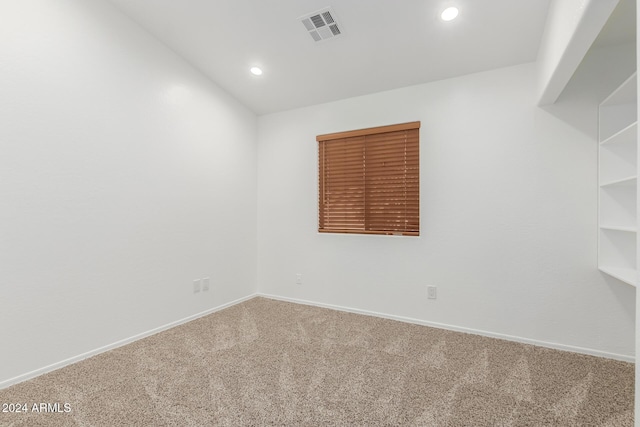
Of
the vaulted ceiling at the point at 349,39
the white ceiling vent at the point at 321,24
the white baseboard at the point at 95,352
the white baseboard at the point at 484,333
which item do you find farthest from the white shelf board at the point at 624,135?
the white baseboard at the point at 95,352

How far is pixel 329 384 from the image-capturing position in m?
1.71

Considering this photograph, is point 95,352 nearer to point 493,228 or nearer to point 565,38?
point 493,228

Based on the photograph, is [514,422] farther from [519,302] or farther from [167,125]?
[167,125]

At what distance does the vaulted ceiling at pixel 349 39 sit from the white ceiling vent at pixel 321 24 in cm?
4

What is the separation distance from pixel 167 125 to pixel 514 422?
3.34m

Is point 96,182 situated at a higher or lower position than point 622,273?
higher

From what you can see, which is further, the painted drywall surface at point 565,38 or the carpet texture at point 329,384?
the carpet texture at point 329,384

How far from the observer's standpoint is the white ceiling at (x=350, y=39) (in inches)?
80.3

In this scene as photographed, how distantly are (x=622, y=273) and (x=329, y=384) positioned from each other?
2.17 metres

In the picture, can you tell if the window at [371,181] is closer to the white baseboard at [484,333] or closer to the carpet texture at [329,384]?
the white baseboard at [484,333]

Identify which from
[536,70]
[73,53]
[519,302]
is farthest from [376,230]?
[73,53]

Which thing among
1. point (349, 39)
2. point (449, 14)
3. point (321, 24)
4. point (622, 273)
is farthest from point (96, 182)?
point (622, 273)

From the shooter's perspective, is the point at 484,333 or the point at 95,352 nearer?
the point at 95,352

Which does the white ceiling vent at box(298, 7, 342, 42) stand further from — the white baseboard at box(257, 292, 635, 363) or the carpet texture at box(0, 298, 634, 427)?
the white baseboard at box(257, 292, 635, 363)
